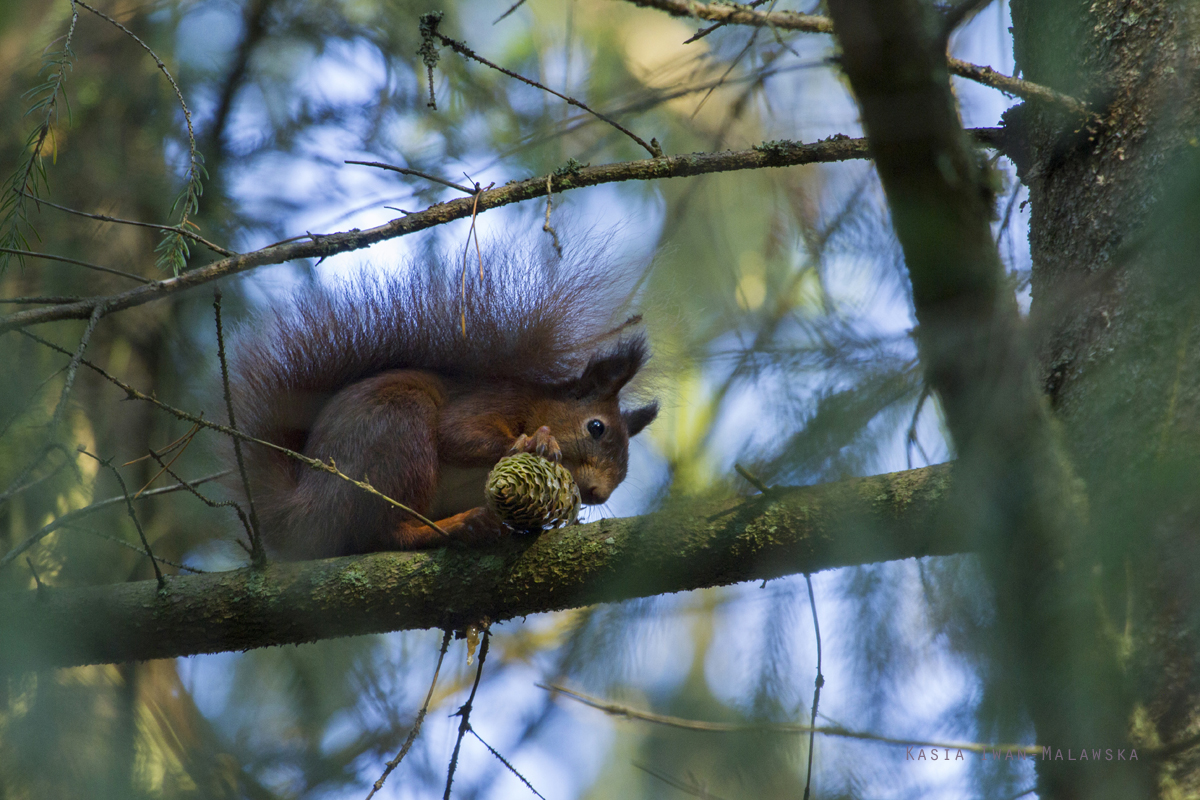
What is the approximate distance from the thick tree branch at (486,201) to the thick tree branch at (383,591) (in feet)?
1.80

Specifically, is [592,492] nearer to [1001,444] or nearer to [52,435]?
[52,435]

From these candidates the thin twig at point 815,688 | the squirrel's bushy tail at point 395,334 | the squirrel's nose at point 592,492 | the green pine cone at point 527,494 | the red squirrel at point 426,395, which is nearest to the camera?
the thin twig at point 815,688

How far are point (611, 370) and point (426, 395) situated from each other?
0.60 m

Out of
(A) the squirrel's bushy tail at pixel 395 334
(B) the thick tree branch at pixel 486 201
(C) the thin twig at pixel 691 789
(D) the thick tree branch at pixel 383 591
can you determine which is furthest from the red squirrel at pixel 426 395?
(C) the thin twig at pixel 691 789

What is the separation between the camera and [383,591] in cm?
149

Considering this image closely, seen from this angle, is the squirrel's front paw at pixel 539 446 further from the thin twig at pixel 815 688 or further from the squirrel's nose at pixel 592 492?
the thin twig at pixel 815 688

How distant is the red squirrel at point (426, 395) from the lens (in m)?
1.79

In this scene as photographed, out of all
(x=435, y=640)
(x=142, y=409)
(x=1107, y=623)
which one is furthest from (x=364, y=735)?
(x=1107, y=623)

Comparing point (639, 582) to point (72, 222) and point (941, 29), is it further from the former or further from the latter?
point (72, 222)

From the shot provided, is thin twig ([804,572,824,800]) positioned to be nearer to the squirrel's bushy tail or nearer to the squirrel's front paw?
the squirrel's front paw

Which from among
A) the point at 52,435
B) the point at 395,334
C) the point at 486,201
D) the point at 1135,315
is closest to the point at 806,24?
the point at 486,201

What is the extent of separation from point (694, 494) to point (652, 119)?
5.09 feet

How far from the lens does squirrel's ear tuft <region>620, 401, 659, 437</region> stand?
249 centimetres

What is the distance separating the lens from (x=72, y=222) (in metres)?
2.96
